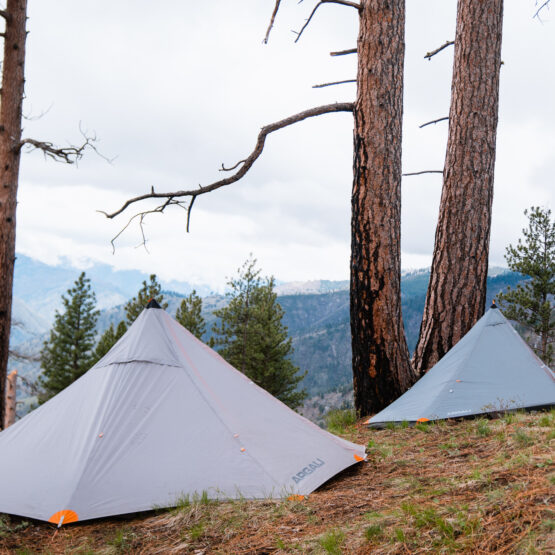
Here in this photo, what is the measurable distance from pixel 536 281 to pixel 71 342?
98.0 feet

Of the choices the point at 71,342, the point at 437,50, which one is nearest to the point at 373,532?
the point at 437,50

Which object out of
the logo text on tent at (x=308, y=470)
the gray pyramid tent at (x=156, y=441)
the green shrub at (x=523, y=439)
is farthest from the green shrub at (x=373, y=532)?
the green shrub at (x=523, y=439)

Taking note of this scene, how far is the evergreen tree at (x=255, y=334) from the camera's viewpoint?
98.0ft

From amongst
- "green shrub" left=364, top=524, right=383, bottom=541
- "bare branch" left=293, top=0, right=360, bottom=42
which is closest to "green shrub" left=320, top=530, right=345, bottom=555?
"green shrub" left=364, top=524, right=383, bottom=541

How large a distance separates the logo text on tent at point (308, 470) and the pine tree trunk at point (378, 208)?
2.48 metres

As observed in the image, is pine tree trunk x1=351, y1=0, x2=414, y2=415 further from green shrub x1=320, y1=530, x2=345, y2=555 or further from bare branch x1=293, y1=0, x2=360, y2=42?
green shrub x1=320, y1=530, x2=345, y2=555

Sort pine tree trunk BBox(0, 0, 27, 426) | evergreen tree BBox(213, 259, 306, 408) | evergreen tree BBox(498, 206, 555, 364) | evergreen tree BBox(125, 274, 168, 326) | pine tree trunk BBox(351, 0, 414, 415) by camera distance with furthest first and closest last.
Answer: evergreen tree BBox(213, 259, 306, 408)
evergreen tree BBox(125, 274, 168, 326)
evergreen tree BBox(498, 206, 555, 364)
pine tree trunk BBox(0, 0, 27, 426)
pine tree trunk BBox(351, 0, 414, 415)

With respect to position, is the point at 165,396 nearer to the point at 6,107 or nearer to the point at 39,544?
the point at 39,544

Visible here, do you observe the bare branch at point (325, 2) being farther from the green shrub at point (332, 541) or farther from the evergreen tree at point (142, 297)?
the evergreen tree at point (142, 297)

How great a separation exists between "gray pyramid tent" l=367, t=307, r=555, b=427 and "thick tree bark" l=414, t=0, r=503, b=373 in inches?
24.4

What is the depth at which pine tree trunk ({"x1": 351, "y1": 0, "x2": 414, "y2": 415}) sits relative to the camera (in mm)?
6426

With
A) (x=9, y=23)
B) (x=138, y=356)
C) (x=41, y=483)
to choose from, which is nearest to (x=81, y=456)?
(x=41, y=483)

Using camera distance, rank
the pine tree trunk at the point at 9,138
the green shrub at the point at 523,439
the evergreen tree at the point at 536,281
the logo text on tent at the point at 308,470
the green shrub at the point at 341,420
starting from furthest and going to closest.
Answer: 1. the evergreen tree at the point at 536,281
2. the pine tree trunk at the point at 9,138
3. the green shrub at the point at 341,420
4. the logo text on tent at the point at 308,470
5. the green shrub at the point at 523,439

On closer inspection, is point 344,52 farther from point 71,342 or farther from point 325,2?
point 71,342
